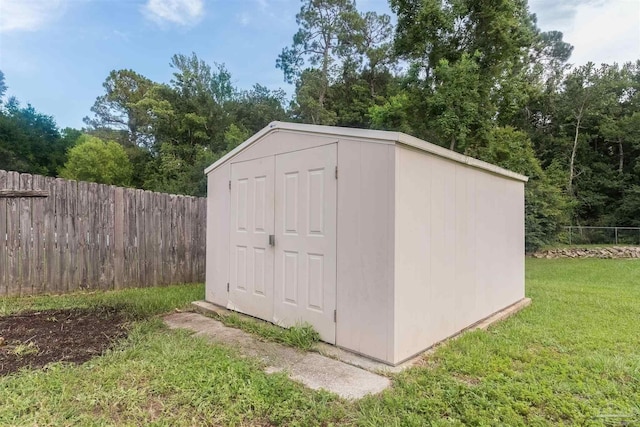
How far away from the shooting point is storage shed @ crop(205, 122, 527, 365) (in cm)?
287

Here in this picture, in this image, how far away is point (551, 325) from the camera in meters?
3.78

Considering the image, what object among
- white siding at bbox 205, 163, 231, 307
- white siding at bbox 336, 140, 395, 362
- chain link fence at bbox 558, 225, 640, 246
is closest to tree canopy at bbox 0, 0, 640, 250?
chain link fence at bbox 558, 225, 640, 246

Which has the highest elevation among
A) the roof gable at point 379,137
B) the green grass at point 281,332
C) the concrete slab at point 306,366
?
the roof gable at point 379,137

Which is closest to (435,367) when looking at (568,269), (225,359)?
(225,359)

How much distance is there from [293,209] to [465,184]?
1815 millimetres

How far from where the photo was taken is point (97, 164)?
17125 mm

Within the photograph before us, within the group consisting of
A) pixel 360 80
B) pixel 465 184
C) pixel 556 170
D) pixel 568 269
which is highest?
pixel 360 80

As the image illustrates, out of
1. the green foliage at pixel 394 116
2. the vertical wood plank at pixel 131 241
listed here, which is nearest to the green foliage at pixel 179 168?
the green foliage at pixel 394 116

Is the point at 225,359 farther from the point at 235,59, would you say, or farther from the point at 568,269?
the point at 235,59

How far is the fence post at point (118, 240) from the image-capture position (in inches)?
214

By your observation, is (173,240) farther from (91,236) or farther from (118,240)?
(91,236)

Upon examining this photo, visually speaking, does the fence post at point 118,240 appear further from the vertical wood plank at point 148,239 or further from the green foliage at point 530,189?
the green foliage at point 530,189

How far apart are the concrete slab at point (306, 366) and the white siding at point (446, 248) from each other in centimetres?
40

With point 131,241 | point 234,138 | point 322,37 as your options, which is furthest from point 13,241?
point 322,37
